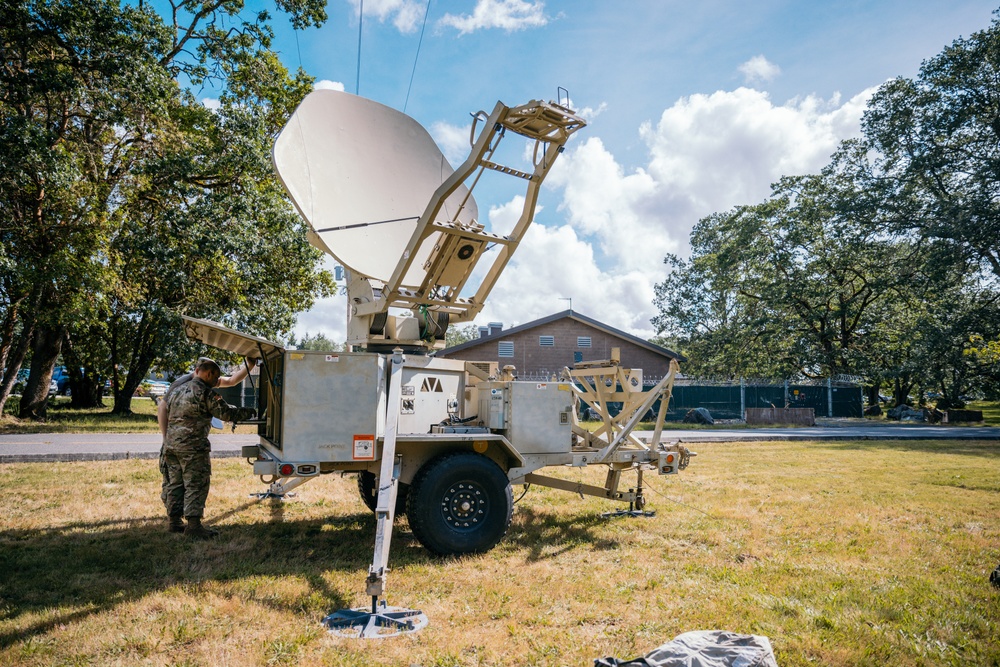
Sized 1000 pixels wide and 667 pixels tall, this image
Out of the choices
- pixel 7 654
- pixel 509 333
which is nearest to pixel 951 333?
pixel 509 333

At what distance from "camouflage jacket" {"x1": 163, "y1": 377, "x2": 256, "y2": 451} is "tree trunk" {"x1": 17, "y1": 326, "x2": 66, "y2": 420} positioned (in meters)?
17.3

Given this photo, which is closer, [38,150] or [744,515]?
[744,515]

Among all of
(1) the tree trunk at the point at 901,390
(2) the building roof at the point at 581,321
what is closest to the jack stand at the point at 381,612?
(2) the building roof at the point at 581,321

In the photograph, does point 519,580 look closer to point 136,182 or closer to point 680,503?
point 680,503

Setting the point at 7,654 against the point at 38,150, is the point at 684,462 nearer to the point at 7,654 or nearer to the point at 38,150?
the point at 7,654

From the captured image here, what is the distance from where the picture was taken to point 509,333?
118ft

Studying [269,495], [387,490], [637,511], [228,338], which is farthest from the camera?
[269,495]

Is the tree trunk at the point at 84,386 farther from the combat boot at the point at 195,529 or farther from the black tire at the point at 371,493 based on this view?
the combat boot at the point at 195,529

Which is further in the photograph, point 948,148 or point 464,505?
point 948,148

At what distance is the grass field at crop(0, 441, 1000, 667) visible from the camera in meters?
4.05

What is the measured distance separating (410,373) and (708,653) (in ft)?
12.1

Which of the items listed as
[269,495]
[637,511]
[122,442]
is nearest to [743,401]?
[637,511]

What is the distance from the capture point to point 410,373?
6.32 m

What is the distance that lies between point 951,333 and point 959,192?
6.89 meters
